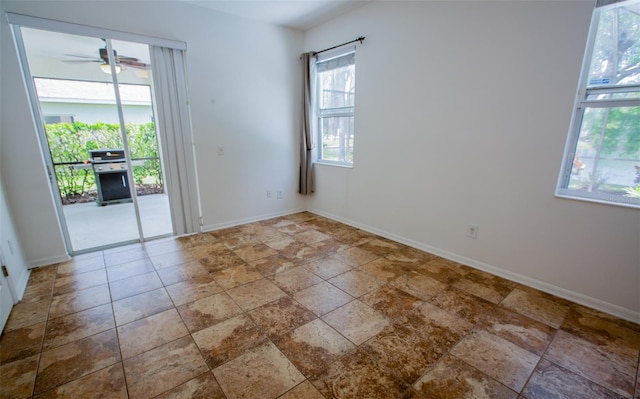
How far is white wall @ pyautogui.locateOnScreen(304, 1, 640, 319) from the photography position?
1.99 metres

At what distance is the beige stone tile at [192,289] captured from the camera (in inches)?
86.7

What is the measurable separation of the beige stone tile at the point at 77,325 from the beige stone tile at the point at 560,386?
258 centimetres

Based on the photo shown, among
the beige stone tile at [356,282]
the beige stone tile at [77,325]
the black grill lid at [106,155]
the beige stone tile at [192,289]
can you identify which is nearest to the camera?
the beige stone tile at [77,325]

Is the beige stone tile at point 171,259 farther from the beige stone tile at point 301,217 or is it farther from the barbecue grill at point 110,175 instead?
the barbecue grill at point 110,175

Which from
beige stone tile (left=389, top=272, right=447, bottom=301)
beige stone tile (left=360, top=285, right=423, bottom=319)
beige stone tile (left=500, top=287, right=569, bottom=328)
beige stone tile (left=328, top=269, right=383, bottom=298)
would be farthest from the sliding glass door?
beige stone tile (left=500, top=287, right=569, bottom=328)

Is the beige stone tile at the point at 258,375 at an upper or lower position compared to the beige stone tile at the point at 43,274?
lower

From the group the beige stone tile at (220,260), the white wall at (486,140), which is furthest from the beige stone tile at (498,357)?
the beige stone tile at (220,260)

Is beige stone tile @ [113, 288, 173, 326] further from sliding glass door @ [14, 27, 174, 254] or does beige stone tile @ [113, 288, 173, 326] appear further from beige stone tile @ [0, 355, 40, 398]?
sliding glass door @ [14, 27, 174, 254]

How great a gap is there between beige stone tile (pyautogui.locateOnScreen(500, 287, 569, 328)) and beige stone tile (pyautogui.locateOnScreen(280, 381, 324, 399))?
160 cm

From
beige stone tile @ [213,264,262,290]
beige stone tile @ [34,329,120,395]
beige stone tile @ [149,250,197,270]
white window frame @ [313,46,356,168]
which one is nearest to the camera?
beige stone tile @ [34,329,120,395]

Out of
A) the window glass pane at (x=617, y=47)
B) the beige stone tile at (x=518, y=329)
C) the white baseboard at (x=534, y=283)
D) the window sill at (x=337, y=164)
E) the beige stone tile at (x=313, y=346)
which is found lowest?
the beige stone tile at (x=518, y=329)

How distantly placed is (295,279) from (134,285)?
1405 millimetres

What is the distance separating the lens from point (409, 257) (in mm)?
2922

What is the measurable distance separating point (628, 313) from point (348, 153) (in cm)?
303
